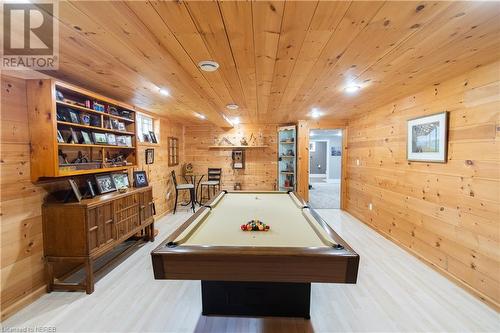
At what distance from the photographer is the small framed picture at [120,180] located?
3096 mm

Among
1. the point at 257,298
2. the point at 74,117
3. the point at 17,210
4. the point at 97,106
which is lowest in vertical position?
the point at 257,298

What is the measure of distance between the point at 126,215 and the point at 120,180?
0.61 metres

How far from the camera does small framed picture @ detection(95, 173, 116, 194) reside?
270 cm

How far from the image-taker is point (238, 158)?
20.0ft

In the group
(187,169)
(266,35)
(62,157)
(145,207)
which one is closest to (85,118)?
(62,157)

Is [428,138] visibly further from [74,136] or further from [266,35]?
[74,136]

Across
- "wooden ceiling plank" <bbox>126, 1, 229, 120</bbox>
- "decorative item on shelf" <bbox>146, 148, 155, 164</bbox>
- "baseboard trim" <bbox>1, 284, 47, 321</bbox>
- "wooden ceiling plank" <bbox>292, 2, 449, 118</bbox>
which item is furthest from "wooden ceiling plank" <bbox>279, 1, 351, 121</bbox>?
"baseboard trim" <bbox>1, 284, 47, 321</bbox>

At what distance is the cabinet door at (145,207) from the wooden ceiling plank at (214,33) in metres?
2.23

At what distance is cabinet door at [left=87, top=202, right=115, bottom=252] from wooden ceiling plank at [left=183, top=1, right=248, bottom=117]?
1980 millimetres

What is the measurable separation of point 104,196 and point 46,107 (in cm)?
110

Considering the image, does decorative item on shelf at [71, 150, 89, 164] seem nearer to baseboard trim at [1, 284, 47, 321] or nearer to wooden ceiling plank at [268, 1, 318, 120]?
baseboard trim at [1, 284, 47, 321]

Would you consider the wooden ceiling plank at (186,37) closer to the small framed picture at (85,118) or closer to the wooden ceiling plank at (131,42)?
the wooden ceiling plank at (131,42)

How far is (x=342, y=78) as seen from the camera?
2.29 m

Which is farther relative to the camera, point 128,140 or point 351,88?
point 128,140
